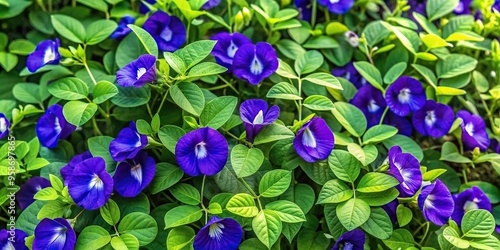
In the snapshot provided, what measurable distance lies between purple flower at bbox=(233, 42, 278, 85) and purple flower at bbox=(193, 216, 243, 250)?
0.32 metres

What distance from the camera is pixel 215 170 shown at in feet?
3.44

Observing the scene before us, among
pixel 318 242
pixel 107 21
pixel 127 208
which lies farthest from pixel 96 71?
pixel 318 242

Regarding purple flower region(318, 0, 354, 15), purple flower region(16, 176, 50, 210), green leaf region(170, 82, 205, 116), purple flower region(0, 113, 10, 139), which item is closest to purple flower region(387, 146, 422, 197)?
green leaf region(170, 82, 205, 116)

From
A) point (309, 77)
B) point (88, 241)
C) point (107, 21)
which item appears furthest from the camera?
point (107, 21)

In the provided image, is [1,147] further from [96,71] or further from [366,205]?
[366,205]

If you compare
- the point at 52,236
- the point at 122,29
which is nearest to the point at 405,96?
the point at 122,29

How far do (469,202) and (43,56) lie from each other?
1.02 meters

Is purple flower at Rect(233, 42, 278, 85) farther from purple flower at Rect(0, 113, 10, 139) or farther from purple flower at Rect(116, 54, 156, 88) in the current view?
purple flower at Rect(0, 113, 10, 139)

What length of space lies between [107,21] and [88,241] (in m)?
0.57

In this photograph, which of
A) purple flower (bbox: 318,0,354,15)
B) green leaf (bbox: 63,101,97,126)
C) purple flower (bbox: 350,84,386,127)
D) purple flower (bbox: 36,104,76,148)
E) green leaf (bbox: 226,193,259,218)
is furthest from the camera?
purple flower (bbox: 318,0,354,15)

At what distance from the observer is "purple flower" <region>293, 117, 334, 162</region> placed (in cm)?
110

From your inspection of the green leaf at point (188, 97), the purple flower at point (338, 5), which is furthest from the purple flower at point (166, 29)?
the purple flower at point (338, 5)

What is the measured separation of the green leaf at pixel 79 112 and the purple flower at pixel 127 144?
72 mm

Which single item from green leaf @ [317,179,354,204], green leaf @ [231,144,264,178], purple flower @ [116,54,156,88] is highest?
purple flower @ [116,54,156,88]
